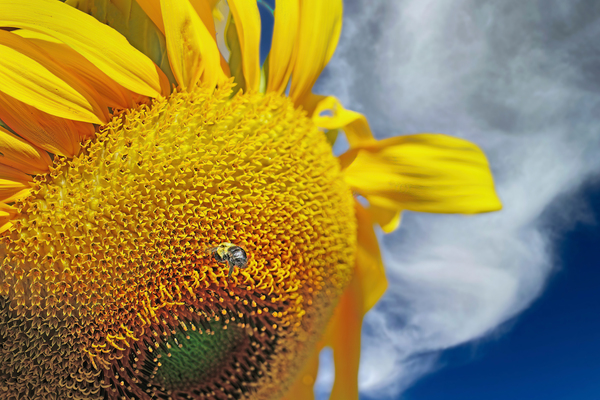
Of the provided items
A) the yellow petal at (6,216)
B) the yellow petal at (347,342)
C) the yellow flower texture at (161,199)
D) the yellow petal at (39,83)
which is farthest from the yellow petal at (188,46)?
the yellow petal at (347,342)

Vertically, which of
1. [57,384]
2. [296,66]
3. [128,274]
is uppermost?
[296,66]

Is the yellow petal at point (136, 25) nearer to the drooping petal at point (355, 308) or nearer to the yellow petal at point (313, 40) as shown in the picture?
the yellow petal at point (313, 40)

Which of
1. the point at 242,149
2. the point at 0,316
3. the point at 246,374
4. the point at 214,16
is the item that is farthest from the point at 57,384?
the point at 214,16

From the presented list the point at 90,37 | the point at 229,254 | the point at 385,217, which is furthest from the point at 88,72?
the point at 385,217

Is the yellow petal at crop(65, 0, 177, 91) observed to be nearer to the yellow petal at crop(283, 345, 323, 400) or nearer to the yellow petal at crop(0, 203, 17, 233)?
the yellow petal at crop(0, 203, 17, 233)

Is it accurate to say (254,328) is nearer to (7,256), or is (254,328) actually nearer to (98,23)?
(7,256)

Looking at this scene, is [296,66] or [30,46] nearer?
[30,46]

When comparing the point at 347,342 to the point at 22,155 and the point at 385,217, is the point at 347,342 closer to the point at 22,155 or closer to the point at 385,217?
the point at 385,217

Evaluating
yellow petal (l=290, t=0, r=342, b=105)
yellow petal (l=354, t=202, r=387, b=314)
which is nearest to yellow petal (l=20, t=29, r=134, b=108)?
yellow petal (l=290, t=0, r=342, b=105)
